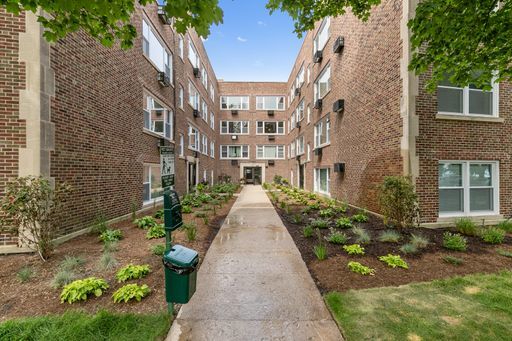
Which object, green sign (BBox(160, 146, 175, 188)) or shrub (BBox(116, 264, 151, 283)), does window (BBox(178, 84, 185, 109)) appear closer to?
shrub (BBox(116, 264, 151, 283))

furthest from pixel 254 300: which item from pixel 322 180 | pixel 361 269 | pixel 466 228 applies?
pixel 322 180

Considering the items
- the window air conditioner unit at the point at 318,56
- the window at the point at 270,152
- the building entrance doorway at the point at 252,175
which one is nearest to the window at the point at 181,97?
the window air conditioner unit at the point at 318,56

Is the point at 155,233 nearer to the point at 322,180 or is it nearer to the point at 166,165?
the point at 166,165

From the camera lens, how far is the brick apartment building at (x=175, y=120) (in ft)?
16.7

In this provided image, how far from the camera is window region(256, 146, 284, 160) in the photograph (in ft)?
96.3

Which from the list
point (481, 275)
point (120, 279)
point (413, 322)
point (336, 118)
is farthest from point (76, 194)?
point (336, 118)

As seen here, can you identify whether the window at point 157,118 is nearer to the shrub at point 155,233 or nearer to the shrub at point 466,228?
the shrub at point 155,233

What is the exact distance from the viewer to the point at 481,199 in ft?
25.3

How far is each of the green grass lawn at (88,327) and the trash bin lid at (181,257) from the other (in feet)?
2.66

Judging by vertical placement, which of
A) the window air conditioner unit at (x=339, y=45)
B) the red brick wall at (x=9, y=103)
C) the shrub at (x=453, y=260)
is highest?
the window air conditioner unit at (x=339, y=45)

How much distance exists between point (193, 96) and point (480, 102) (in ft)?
55.7

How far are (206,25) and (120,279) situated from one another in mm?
4280

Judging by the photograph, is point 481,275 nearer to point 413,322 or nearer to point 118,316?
point 413,322

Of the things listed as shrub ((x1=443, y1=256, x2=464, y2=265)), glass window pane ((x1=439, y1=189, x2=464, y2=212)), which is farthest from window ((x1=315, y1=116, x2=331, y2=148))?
shrub ((x1=443, y1=256, x2=464, y2=265))
